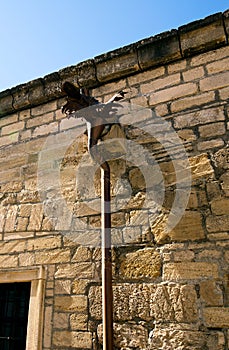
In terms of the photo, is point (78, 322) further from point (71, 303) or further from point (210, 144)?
point (210, 144)

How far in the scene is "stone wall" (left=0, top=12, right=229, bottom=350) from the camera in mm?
2273

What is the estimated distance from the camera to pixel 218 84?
269 centimetres

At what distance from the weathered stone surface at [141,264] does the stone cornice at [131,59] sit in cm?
171

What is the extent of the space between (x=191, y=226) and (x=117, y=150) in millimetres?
973

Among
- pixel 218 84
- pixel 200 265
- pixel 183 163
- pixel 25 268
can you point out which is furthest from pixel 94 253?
pixel 218 84

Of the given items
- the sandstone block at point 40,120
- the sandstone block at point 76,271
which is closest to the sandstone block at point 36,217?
the sandstone block at point 76,271

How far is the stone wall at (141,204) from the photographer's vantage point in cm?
227

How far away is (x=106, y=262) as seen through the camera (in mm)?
2457

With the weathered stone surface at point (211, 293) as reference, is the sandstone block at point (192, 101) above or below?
above

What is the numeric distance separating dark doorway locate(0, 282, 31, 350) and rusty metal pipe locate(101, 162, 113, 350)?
0.86 m

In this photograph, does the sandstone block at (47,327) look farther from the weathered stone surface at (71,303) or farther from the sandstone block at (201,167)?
the sandstone block at (201,167)

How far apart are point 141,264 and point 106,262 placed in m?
0.27

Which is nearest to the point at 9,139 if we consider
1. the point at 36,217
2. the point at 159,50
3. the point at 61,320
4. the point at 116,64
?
the point at 36,217

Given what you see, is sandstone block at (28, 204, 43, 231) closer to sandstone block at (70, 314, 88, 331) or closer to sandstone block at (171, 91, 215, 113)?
sandstone block at (70, 314, 88, 331)
